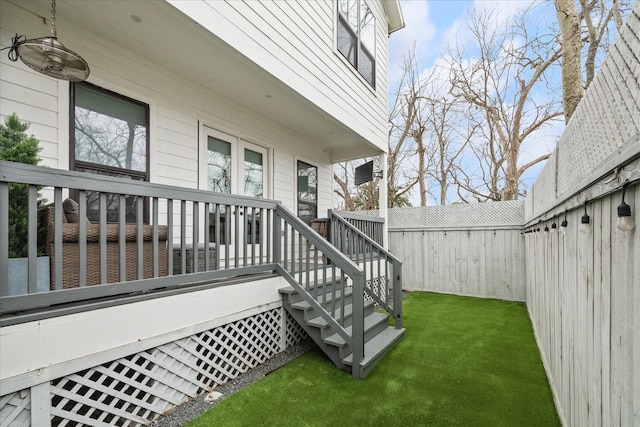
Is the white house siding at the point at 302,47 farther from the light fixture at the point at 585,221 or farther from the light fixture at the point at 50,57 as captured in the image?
the light fixture at the point at 585,221

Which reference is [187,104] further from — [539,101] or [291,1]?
[539,101]

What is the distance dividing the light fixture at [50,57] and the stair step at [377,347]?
3.89 metres

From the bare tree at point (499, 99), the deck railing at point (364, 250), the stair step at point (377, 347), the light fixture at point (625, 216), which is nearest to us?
the light fixture at point (625, 216)

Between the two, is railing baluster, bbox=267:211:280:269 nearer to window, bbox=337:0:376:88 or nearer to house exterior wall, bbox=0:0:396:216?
house exterior wall, bbox=0:0:396:216

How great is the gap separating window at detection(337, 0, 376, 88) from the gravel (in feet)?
16.8

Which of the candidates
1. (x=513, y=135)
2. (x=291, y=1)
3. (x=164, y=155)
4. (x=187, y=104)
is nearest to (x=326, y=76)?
(x=291, y=1)

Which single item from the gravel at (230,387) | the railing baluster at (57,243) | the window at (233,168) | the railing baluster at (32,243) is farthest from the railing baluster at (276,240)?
the railing baluster at (32,243)

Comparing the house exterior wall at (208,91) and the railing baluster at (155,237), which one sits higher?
the house exterior wall at (208,91)

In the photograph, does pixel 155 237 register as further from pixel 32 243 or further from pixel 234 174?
pixel 234 174

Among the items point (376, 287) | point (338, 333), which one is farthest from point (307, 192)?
point (338, 333)

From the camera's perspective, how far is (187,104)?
4.27 m

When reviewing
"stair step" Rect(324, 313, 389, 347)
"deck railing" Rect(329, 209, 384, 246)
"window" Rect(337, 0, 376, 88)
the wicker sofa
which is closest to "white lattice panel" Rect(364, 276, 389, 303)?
"stair step" Rect(324, 313, 389, 347)

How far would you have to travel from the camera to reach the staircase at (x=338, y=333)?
319cm

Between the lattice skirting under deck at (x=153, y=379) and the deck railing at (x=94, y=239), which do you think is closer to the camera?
the deck railing at (x=94, y=239)
